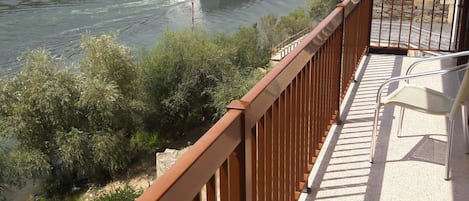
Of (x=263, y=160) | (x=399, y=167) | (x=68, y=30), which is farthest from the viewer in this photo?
(x=68, y=30)

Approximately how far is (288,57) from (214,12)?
93.3 feet

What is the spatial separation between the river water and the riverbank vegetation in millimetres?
2928

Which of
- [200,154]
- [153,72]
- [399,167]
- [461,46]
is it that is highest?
[200,154]

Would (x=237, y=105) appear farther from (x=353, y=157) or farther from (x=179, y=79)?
(x=179, y=79)

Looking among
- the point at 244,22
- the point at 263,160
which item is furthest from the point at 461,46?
the point at 244,22

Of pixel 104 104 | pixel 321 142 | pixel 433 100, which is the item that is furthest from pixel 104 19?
pixel 433 100

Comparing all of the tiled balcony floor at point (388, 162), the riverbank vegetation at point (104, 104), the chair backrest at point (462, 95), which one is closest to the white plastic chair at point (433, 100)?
the chair backrest at point (462, 95)

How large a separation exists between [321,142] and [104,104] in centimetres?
1542

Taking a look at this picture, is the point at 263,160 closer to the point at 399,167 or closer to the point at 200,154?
the point at 200,154

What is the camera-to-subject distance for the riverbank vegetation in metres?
16.7

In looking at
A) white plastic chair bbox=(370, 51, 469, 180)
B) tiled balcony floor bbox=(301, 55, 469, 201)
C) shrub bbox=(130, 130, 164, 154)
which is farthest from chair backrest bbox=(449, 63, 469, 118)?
shrub bbox=(130, 130, 164, 154)

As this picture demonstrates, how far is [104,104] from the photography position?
17516mm

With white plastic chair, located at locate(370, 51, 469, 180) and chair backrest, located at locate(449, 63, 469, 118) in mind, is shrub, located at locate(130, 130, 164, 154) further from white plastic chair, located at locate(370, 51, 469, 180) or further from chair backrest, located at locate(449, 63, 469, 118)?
chair backrest, located at locate(449, 63, 469, 118)

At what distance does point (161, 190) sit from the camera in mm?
900
